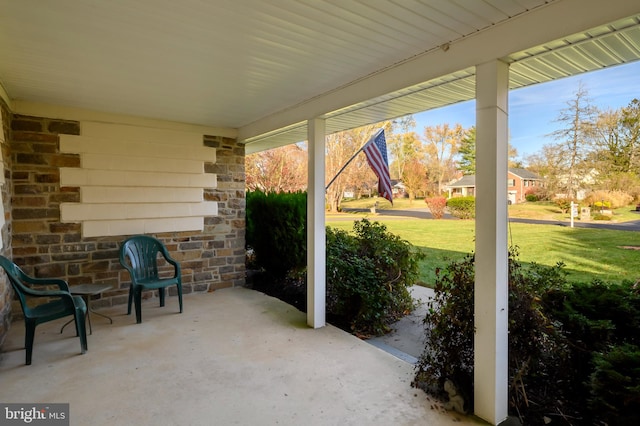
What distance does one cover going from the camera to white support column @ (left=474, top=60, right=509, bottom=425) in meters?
2.08

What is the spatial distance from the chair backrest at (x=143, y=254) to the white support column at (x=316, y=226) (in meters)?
2.11

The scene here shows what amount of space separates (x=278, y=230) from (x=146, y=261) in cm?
192

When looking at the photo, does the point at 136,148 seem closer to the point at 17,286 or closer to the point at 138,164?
the point at 138,164

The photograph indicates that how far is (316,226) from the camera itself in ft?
12.1

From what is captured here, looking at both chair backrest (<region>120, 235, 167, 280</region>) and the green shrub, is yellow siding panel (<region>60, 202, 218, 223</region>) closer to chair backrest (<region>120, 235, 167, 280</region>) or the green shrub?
chair backrest (<region>120, 235, 167, 280</region>)

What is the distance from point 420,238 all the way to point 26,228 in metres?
7.50

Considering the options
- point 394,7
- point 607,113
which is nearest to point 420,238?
point 607,113

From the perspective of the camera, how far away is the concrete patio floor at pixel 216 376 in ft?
7.18

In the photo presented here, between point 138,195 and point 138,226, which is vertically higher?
point 138,195

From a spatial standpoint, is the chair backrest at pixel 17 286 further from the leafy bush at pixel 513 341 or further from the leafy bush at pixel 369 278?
the leafy bush at pixel 513 341

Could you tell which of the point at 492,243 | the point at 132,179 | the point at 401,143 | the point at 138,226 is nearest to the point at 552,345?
the point at 492,243

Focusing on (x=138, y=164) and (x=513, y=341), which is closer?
(x=513, y=341)

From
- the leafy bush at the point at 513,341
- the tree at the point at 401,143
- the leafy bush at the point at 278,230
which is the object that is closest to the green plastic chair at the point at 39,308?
the leafy bush at the point at 278,230

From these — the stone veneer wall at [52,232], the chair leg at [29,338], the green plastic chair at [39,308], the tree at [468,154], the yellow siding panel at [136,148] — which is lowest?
the chair leg at [29,338]
